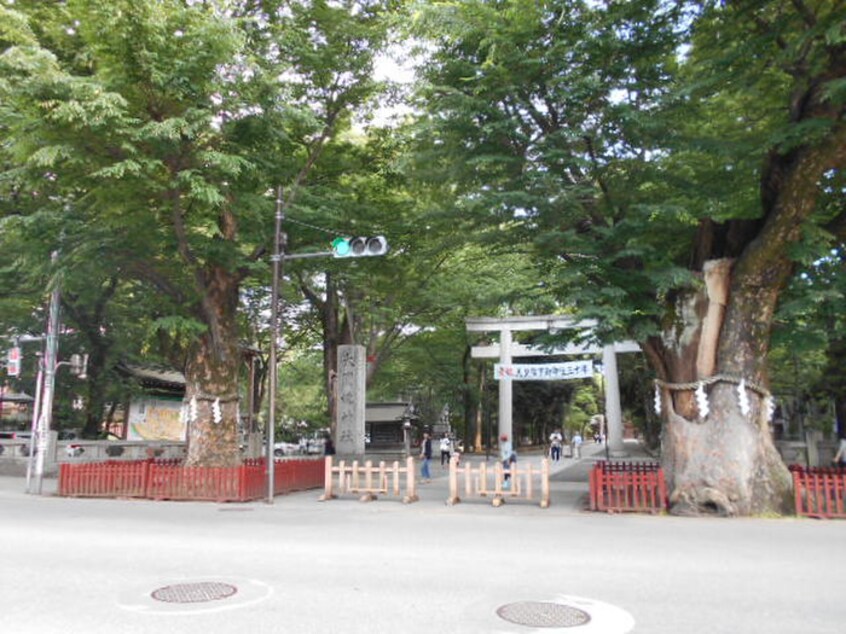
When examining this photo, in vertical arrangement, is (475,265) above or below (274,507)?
above

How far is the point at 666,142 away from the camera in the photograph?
506 inches

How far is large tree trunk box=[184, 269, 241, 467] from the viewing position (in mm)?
16828

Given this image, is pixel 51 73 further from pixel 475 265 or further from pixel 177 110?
pixel 475 265

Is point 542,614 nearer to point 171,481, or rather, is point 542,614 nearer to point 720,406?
point 720,406

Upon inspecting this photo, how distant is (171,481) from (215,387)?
8.26 feet

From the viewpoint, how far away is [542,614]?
584cm

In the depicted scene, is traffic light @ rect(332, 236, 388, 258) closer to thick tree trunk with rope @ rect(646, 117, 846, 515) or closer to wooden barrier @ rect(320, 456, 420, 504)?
wooden barrier @ rect(320, 456, 420, 504)

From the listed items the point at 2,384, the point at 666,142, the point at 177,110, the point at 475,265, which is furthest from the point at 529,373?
the point at 2,384

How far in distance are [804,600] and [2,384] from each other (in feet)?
101

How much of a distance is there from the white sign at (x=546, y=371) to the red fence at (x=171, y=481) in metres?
→ 15.2

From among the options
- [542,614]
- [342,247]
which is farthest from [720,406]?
[542,614]

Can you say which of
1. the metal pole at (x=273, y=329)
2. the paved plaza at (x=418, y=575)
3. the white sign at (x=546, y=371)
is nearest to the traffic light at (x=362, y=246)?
the metal pole at (x=273, y=329)

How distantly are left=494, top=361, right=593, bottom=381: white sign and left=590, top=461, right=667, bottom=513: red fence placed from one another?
1583cm

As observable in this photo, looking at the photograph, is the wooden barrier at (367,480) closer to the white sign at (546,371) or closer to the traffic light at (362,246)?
the traffic light at (362,246)
